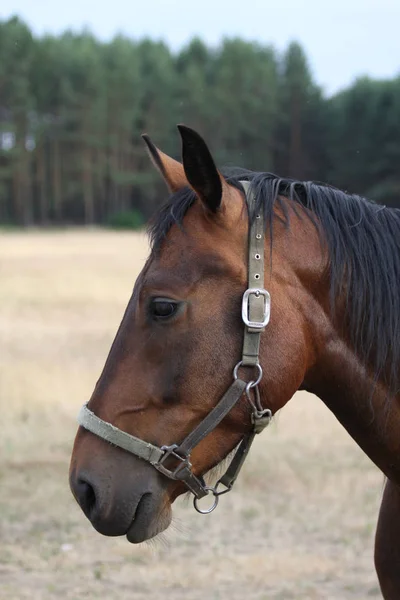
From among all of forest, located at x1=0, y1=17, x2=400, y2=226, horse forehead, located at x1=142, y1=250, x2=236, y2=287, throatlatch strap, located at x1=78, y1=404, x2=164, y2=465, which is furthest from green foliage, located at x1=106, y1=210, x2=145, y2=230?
throatlatch strap, located at x1=78, y1=404, x2=164, y2=465

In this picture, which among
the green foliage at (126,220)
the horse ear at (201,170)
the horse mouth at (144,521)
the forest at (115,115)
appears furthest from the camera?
the green foliage at (126,220)

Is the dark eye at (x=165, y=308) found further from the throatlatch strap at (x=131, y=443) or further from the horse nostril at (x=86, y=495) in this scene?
the horse nostril at (x=86, y=495)

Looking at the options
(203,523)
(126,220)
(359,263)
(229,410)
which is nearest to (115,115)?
(126,220)

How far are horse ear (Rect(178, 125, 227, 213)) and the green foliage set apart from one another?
1620 inches

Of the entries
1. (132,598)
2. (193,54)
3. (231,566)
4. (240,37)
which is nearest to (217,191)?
(132,598)

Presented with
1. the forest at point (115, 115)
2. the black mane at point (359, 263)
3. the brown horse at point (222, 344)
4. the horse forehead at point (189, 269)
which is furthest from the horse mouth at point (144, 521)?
the forest at point (115, 115)

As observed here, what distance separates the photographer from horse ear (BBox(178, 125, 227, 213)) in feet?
6.46

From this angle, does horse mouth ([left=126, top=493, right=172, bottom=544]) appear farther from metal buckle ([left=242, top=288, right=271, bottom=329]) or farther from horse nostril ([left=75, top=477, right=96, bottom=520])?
metal buckle ([left=242, top=288, right=271, bottom=329])

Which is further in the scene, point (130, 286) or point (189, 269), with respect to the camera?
point (130, 286)

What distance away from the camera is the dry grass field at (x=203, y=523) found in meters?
4.67

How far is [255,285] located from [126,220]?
4289 centimetres

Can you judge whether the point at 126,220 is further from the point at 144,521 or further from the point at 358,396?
the point at 144,521

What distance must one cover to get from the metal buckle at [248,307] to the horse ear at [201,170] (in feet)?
0.86

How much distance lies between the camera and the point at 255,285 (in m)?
2.08
